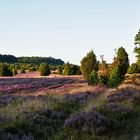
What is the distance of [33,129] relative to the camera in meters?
13.9

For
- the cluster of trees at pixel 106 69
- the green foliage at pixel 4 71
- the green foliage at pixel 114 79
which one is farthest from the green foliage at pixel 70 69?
the green foliage at pixel 114 79

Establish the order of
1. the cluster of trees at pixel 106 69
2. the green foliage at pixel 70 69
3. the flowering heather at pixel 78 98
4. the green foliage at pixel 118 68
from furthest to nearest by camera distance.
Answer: the green foliage at pixel 70 69
the cluster of trees at pixel 106 69
the green foliage at pixel 118 68
the flowering heather at pixel 78 98

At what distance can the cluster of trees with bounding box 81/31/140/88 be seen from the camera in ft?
131

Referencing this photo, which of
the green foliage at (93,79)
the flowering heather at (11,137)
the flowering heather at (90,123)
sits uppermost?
the green foliage at (93,79)

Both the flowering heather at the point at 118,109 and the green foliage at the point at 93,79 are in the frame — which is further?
the green foliage at the point at 93,79

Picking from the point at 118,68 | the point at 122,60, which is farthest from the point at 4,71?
the point at 118,68

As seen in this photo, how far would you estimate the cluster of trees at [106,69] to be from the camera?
3978cm

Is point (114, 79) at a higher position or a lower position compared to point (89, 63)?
lower

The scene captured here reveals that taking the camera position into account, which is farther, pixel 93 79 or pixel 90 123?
pixel 93 79

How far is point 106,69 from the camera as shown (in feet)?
146

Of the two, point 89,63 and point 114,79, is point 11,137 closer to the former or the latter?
point 114,79

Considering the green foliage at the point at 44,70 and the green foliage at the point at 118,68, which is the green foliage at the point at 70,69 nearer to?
the green foliage at the point at 44,70

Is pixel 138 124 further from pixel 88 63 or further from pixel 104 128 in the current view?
pixel 88 63

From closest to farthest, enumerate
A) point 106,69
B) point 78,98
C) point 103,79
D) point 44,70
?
1. point 78,98
2. point 103,79
3. point 106,69
4. point 44,70
